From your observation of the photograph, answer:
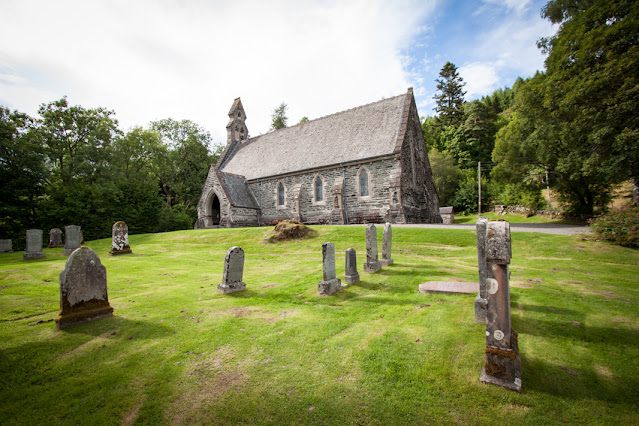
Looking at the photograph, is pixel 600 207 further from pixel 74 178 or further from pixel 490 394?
pixel 74 178

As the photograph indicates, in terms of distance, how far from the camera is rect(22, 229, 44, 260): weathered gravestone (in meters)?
15.0

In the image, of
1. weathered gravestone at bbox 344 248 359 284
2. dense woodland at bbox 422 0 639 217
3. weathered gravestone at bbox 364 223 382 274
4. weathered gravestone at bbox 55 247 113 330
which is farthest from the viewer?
dense woodland at bbox 422 0 639 217

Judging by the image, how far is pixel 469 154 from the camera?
165 ft

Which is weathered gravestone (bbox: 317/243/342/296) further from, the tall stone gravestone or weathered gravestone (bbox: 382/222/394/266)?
the tall stone gravestone

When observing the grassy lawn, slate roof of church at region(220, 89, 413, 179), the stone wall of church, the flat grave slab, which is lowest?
the grassy lawn

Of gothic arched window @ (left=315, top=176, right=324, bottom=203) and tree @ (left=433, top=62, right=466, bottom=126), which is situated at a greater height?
tree @ (left=433, top=62, right=466, bottom=126)

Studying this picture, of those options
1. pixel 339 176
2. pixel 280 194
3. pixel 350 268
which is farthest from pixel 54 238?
pixel 350 268

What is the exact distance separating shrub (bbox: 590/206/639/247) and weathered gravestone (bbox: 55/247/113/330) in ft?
61.1

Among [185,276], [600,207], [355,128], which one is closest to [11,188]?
[185,276]

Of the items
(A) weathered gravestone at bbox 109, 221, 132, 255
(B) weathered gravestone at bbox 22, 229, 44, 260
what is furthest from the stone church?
(B) weathered gravestone at bbox 22, 229, 44, 260

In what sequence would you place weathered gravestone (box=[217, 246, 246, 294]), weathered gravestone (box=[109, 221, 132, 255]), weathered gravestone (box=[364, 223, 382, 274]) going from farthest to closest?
Answer: 1. weathered gravestone (box=[109, 221, 132, 255])
2. weathered gravestone (box=[364, 223, 382, 274])
3. weathered gravestone (box=[217, 246, 246, 294])

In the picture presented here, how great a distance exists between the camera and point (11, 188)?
23031mm

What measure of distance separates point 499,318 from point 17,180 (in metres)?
34.3

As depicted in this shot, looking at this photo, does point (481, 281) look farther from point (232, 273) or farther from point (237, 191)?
point (237, 191)
